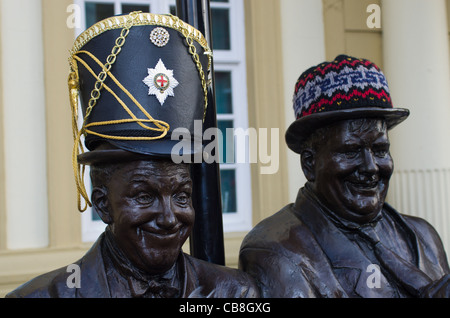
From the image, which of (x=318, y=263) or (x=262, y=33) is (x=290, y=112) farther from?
(x=318, y=263)

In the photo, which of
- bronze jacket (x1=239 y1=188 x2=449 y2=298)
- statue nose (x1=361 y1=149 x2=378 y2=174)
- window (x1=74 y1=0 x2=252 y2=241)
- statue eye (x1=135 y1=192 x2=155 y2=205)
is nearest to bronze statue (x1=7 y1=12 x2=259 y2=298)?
statue eye (x1=135 y1=192 x2=155 y2=205)

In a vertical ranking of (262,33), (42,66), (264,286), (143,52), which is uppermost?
(262,33)

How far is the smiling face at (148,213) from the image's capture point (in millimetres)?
1682

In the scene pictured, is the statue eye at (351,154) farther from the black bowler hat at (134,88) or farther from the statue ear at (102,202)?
the statue ear at (102,202)

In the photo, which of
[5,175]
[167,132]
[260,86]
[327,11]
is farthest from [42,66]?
[167,132]

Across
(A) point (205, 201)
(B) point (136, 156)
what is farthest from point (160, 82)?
(A) point (205, 201)

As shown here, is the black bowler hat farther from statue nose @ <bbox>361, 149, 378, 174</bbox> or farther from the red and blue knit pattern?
statue nose @ <bbox>361, 149, 378, 174</bbox>

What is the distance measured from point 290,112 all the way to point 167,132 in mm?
2711

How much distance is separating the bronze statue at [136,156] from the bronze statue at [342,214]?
0.38 m

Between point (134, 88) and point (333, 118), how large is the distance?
2.47ft

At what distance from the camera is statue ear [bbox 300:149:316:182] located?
2.22 metres

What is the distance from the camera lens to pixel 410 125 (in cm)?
399

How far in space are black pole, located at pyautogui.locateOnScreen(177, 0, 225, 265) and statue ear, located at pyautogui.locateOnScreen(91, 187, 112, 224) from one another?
1.61 feet

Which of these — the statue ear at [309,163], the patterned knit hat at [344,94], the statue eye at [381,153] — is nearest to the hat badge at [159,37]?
the patterned knit hat at [344,94]
